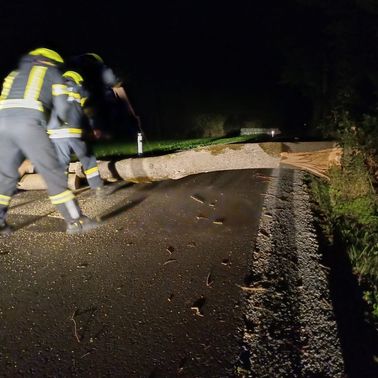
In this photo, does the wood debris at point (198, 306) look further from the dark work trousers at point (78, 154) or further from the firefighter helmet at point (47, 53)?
the firefighter helmet at point (47, 53)

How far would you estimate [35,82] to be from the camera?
11.4ft

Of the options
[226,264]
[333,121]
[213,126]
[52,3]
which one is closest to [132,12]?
[52,3]

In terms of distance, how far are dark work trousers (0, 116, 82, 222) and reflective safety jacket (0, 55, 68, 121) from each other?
0.08 meters

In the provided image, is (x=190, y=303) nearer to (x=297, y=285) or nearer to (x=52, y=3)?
(x=297, y=285)

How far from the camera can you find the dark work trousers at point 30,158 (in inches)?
137

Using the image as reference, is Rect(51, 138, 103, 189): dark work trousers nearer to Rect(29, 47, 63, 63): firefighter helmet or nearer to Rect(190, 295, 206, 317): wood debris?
Rect(29, 47, 63, 63): firefighter helmet

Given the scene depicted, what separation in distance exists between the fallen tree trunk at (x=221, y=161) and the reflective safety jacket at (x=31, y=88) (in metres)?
2.27

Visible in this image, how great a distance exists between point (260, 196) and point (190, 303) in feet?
8.29

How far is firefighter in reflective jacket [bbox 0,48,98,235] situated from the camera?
11.4 feet

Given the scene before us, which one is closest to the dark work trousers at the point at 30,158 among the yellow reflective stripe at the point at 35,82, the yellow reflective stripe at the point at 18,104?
the yellow reflective stripe at the point at 18,104

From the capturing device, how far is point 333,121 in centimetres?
652

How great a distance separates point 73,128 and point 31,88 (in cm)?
81

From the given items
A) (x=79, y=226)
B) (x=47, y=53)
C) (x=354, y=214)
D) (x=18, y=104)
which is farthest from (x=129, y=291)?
(x=354, y=214)

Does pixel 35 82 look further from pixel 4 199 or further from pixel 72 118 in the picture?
pixel 4 199
